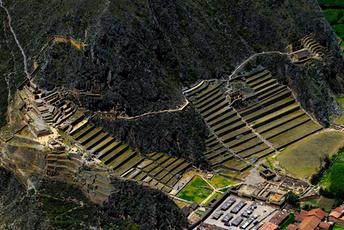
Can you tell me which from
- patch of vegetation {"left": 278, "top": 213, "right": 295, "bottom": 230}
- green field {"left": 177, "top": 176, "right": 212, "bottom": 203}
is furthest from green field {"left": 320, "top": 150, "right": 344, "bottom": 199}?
green field {"left": 177, "top": 176, "right": 212, "bottom": 203}

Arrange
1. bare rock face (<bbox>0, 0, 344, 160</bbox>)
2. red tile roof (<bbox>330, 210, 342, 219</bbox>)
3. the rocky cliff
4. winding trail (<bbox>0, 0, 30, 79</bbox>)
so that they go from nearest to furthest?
red tile roof (<bbox>330, 210, 342, 219</bbox>) → the rocky cliff → bare rock face (<bbox>0, 0, 344, 160</bbox>) → winding trail (<bbox>0, 0, 30, 79</bbox>)

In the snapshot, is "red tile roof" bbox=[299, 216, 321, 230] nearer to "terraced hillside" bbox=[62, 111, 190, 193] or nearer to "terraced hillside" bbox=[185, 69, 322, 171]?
"terraced hillside" bbox=[185, 69, 322, 171]

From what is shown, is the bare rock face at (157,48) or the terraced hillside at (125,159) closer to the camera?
the terraced hillside at (125,159)

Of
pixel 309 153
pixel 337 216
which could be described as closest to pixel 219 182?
pixel 309 153

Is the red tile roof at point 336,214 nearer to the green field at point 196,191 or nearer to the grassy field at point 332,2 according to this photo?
the green field at point 196,191

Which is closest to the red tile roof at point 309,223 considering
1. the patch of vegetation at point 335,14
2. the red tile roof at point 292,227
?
the red tile roof at point 292,227

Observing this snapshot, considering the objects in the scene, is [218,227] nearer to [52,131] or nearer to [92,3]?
[52,131]
